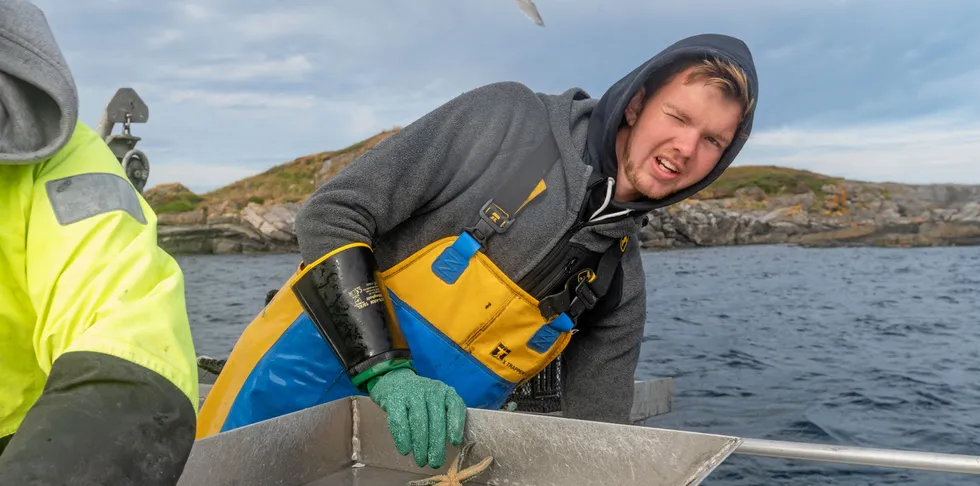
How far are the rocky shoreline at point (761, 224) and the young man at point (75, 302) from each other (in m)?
49.8

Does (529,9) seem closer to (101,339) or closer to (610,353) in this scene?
(610,353)

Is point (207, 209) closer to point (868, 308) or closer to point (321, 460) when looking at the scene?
point (868, 308)

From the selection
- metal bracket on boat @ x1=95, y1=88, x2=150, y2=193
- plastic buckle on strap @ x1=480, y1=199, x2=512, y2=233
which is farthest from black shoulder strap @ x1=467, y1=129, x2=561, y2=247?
metal bracket on boat @ x1=95, y1=88, x2=150, y2=193

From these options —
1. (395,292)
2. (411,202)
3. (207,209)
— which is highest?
(411,202)

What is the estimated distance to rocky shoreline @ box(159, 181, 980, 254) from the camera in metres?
53.7

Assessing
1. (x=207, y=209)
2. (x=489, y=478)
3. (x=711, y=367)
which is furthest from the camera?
(x=207, y=209)

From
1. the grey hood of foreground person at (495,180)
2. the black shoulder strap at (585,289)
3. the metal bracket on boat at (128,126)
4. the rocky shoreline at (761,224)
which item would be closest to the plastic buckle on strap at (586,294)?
the black shoulder strap at (585,289)

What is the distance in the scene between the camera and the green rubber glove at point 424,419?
2230mm

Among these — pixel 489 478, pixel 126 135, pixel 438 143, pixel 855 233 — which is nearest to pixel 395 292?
pixel 438 143

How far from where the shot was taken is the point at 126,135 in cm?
661

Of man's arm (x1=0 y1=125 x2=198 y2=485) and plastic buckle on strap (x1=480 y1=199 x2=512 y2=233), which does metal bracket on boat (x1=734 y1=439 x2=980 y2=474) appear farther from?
man's arm (x1=0 y1=125 x2=198 y2=485)

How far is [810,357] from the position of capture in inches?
539

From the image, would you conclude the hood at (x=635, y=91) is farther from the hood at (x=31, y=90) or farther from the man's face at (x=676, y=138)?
the hood at (x=31, y=90)

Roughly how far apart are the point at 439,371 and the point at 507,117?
1085 mm
